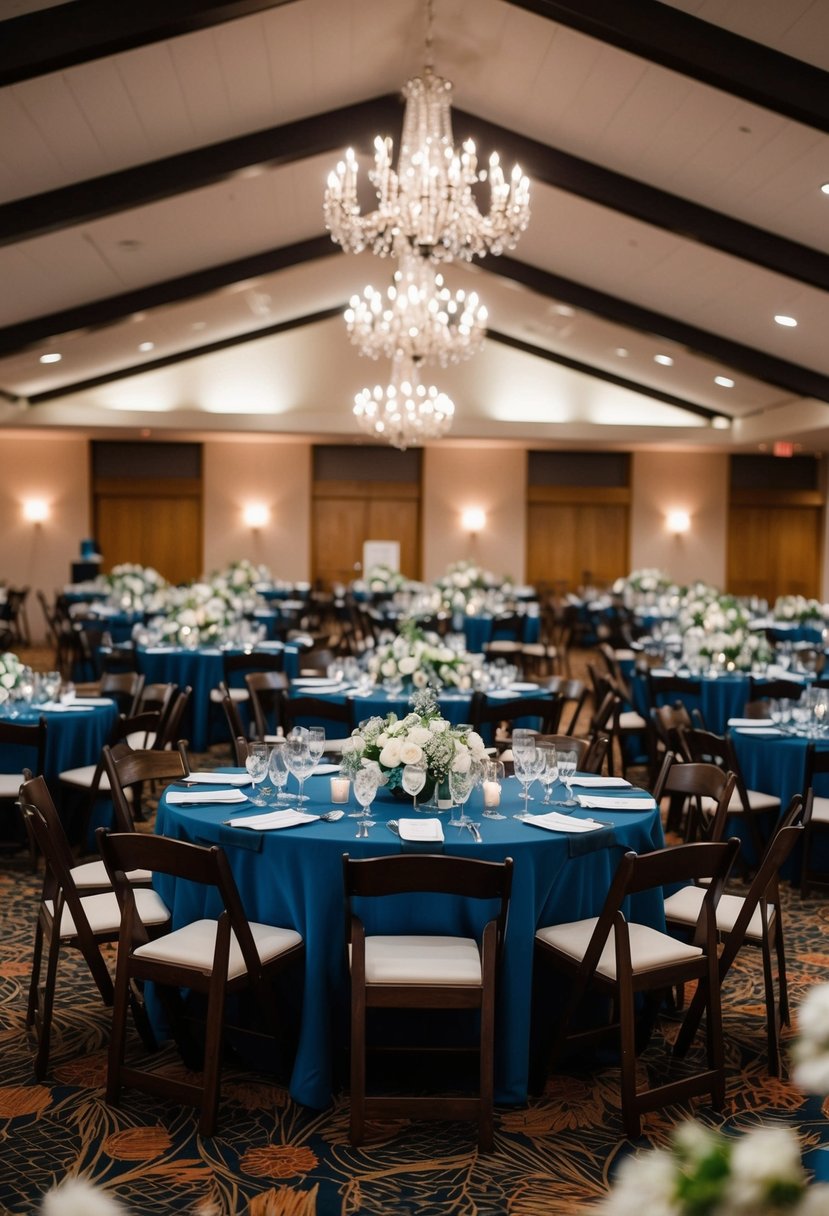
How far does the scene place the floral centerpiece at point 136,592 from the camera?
13.4m

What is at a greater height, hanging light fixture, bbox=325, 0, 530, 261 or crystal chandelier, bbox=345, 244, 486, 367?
hanging light fixture, bbox=325, 0, 530, 261

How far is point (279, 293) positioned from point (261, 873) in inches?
521

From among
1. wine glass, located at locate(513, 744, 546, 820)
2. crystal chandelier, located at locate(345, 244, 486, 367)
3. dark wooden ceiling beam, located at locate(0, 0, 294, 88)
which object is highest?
dark wooden ceiling beam, located at locate(0, 0, 294, 88)

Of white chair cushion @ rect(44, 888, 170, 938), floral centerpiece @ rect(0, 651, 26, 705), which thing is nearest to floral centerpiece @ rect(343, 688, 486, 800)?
white chair cushion @ rect(44, 888, 170, 938)

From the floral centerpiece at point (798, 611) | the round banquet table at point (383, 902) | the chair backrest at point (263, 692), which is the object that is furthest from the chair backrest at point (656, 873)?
the floral centerpiece at point (798, 611)

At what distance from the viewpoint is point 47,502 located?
803 inches

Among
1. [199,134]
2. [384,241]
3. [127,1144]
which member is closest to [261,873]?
[127,1144]

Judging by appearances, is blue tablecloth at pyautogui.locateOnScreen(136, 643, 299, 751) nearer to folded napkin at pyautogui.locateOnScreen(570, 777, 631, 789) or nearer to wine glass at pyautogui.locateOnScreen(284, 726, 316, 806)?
folded napkin at pyautogui.locateOnScreen(570, 777, 631, 789)

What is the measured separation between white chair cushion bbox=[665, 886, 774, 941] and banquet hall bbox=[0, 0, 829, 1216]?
47 cm

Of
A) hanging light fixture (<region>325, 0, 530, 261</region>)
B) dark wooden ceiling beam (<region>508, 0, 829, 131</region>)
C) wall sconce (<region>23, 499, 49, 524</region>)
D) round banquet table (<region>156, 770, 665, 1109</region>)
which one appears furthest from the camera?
wall sconce (<region>23, 499, 49, 524</region>)

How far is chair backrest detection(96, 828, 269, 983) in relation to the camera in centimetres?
323

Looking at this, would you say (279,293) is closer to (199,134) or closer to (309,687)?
(199,134)

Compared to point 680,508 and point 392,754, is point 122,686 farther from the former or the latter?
point 680,508

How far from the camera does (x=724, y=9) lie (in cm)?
684
